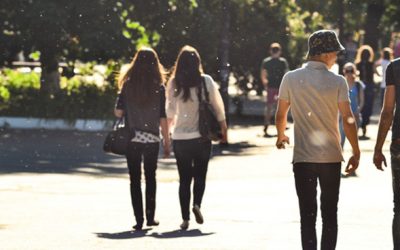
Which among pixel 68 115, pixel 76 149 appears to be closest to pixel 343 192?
pixel 76 149

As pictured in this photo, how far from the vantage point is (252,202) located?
14.5 m

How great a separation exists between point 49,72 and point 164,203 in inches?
568

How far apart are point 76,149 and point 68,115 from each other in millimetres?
3790

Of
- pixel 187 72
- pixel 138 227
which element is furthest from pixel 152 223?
pixel 187 72

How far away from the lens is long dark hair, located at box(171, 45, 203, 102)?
12.2 metres

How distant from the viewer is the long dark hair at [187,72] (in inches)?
479

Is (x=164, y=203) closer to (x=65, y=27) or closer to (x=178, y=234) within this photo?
(x=178, y=234)

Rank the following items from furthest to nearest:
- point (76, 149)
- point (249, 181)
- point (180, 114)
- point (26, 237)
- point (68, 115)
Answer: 1. point (68, 115)
2. point (76, 149)
3. point (249, 181)
4. point (180, 114)
5. point (26, 237)

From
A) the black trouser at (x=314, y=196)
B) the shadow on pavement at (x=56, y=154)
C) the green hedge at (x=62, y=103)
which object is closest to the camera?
the black trouser at (x=314, y=196)

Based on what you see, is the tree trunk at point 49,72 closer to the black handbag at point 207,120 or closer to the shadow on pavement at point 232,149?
the shadow on pavement at point 232,149

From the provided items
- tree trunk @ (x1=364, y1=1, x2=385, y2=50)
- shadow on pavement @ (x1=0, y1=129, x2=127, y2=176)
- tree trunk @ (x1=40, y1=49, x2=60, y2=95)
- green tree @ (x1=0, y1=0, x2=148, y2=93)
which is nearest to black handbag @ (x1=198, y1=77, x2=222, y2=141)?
shadow on pavement @ (x1=0, y1=129, x2=127, y2=176)

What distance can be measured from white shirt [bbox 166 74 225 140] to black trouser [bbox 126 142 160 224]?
28 cm

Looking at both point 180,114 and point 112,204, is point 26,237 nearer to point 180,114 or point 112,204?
point 180,114

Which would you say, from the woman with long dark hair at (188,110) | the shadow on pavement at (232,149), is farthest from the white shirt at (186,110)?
the shadow on pavement at (232,149)
